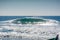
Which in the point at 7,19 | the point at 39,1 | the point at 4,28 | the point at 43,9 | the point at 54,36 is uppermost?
the point at 39,1

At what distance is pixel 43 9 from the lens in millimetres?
2131

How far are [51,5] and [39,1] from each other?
0.83 ft

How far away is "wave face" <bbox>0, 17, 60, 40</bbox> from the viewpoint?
204cm

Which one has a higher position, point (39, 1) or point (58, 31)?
point (39, 1)

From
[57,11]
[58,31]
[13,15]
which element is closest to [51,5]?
[57,11]

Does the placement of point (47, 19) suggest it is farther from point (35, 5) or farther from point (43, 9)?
point (35, 5)

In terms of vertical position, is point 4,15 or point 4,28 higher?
point 4,15

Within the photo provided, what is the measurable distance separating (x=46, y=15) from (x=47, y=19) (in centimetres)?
8

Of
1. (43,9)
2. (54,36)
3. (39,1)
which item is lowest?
(54,36)

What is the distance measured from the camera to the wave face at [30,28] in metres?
2.04

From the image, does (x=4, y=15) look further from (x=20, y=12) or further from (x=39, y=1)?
(x=39, y=1)

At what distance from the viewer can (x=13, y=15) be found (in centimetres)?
211

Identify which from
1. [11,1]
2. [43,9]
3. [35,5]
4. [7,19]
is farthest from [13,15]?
[43,9]

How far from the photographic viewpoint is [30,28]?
2.07 m
